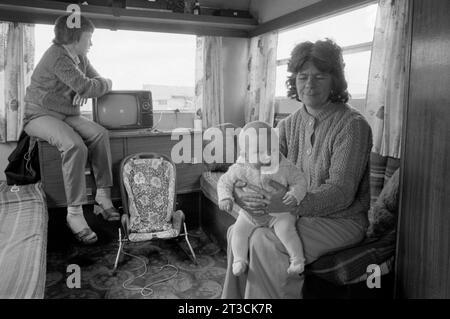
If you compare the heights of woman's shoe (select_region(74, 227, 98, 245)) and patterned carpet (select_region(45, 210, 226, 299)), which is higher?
woman's shoe (select_region(74, 227, 98, 245))

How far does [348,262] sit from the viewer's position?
1.23 m

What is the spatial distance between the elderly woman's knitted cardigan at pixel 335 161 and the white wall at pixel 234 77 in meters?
3.34

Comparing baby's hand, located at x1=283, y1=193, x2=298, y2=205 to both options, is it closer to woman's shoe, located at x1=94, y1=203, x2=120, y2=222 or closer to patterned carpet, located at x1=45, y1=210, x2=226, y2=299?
patterned carpet, located at x1=45, y1=210, x2=226, y2=299

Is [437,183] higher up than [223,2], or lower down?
lower down

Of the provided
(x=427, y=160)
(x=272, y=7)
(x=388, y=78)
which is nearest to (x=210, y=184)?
(x=388, y=78)

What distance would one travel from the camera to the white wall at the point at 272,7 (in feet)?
12.2

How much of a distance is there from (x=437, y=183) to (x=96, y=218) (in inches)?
89.2

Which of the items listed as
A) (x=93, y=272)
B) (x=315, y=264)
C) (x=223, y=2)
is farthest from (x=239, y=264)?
(x=223, y=2)

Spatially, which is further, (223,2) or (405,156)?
(223,2)

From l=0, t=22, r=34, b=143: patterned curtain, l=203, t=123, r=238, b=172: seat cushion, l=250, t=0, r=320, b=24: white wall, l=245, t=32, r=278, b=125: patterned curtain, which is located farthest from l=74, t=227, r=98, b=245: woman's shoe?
l=250, t=0, r=320, b=24: white wall

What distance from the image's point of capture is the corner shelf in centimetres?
339

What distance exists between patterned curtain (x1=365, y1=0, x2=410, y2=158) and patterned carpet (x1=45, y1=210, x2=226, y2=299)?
144cm

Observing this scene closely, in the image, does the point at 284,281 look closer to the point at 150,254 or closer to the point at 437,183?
the point at 437,183

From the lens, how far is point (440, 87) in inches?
41.1
